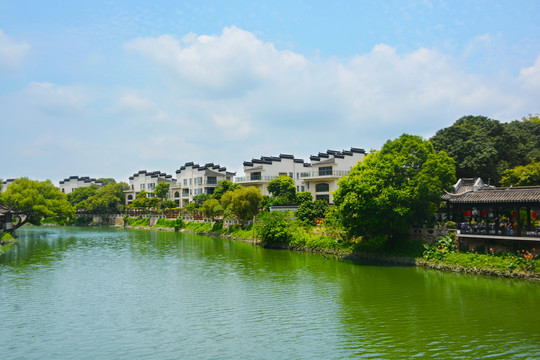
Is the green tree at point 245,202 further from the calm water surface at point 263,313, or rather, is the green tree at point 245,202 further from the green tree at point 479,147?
the green tree at point 479,147

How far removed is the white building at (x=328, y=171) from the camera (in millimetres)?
59719

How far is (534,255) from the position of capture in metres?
25.2

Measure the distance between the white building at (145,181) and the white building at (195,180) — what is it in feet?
27.0

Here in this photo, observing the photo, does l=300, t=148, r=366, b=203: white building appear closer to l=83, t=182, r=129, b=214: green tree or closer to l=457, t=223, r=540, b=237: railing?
l=457, t=223, r=540, b=237: railing

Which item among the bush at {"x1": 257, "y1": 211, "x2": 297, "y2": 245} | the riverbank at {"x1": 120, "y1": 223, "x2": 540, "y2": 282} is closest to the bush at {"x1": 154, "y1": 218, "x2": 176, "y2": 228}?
the riverbank at {"x1": 120, "y1": 223, "x2": 540, "y2": 282}

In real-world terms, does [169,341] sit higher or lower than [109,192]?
lower

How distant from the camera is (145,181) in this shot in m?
102

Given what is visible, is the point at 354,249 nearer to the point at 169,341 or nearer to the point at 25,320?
the point at 169,341

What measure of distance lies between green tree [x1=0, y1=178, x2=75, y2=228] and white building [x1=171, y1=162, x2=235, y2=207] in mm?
27088

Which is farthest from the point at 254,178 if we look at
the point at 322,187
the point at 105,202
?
the point at 105,202

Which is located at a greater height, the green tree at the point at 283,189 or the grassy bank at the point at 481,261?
the green tree at the point at 283,189

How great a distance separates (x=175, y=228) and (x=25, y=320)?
54930mm

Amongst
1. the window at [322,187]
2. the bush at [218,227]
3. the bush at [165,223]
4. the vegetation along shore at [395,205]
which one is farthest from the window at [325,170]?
the bush at [165,223]

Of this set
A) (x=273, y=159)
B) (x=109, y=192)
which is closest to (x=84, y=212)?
(x=109, y=192)
